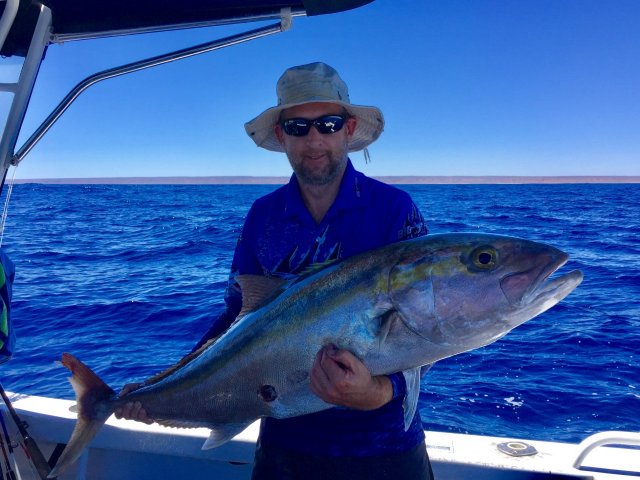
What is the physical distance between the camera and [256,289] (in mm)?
2588

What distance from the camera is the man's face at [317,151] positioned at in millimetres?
2768

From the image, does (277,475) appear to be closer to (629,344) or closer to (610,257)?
(629,344)

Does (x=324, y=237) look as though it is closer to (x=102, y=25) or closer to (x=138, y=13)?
(x=138, y=13)

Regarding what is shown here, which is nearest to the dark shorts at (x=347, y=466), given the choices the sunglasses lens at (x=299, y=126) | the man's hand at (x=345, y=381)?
the man's hand at (x=345, y=381)

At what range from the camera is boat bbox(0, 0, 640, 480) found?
3.12 meters

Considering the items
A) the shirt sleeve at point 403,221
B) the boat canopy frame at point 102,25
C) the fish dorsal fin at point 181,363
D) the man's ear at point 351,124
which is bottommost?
the fish dorsal fin at point 181,363

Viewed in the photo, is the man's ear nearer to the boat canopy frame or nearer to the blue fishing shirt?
the blue fishing shirt

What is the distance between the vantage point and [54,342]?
9.10m

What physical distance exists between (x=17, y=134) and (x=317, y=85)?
183 centimetres

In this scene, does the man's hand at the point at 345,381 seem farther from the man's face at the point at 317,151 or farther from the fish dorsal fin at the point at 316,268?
the man's face at the point at 317,151

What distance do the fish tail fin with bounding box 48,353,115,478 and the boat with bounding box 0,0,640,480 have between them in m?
0.99

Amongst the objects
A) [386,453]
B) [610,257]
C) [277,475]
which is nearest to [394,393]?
[386,453]

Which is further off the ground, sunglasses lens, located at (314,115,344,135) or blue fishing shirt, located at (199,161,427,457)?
sunglasses lens, located at (314,115,344,135)

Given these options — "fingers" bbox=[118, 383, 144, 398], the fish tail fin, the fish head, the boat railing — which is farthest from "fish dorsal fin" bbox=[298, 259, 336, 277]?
the boat railing
